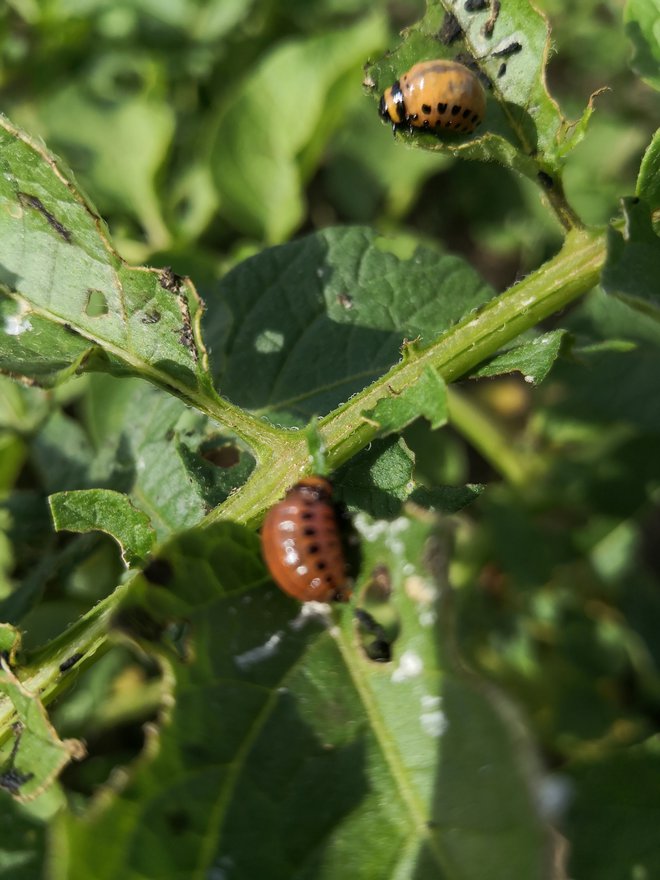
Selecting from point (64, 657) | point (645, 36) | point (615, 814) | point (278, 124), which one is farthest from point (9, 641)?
point (278, 124)

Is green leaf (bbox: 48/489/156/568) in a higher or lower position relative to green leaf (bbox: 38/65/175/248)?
lower

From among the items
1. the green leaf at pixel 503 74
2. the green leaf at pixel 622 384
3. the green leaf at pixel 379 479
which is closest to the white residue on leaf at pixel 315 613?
the green leaf at pixel 379 479

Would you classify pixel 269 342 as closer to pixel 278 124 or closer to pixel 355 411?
pixel 355 411

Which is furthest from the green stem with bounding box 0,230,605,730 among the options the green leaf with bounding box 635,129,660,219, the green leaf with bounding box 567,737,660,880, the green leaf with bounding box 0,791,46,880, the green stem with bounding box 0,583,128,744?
the green leaf with bounding box 567,737,660,880

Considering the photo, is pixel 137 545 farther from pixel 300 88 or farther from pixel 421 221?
pixel 421 221

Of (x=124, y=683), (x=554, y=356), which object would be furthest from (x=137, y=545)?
(x=124, y=683)

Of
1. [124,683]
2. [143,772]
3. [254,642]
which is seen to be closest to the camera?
[143,772]

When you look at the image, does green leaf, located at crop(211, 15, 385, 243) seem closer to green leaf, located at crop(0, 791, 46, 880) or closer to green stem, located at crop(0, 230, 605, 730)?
green stem, located at crop(0, 230, 605, 730)
